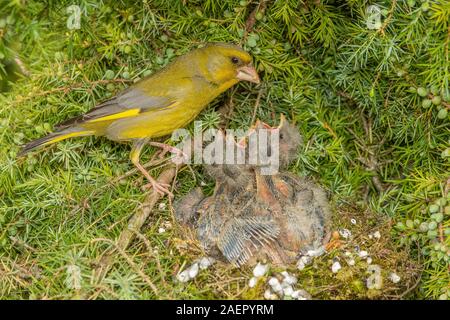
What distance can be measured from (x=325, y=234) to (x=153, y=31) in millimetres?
1365

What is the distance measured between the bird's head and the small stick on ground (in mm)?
571

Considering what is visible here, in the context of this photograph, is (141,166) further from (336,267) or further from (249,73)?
(336,267)

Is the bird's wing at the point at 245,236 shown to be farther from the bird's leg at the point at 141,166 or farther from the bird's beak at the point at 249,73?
the bird's beak at the point at 249,73

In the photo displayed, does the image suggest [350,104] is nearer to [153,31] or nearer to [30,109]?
[153,31]

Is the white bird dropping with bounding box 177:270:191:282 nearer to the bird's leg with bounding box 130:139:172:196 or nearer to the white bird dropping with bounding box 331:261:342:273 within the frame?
the bird's leg with bounding box 130:139:172:196

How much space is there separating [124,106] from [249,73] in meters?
0.69

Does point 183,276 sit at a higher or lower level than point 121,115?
lower

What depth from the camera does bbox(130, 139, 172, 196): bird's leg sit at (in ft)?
10.7

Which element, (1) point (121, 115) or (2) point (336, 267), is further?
(1) point (121, 115)

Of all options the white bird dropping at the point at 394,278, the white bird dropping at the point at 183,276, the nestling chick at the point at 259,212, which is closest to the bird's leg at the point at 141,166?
the nestling chick at the point at 259,212

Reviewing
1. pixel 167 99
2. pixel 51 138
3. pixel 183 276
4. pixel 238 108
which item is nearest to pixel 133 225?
pixel 183 276

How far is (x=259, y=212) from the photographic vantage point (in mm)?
3189

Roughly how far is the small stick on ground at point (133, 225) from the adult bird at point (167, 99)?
102 millimetres

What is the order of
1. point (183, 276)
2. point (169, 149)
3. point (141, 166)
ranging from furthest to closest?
point (169, 149), point (141, 166), point (183, 276)
